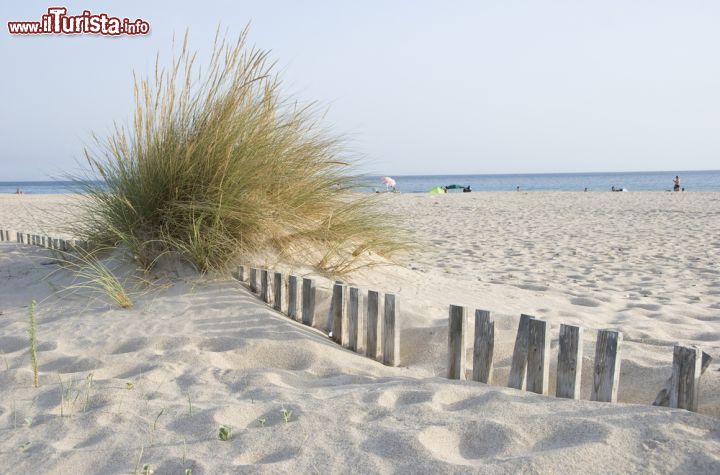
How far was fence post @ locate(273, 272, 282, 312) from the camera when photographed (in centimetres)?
371

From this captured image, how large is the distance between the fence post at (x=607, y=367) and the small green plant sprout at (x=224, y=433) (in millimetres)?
1425

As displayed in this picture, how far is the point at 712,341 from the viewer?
335cm

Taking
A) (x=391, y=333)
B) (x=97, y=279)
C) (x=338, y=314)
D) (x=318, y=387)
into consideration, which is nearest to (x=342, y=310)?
(x=338, y=314)

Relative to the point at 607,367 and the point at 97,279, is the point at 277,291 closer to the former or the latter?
the point at 97,279

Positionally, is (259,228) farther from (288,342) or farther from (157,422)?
(157,422)

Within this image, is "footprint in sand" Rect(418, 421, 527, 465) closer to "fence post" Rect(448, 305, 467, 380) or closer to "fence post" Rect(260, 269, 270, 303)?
"fence post" Rect(448, 305, 467, 380)

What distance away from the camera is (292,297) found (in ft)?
11.9

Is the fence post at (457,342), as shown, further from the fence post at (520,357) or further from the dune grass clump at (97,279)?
the dune grass clump at (97,279)

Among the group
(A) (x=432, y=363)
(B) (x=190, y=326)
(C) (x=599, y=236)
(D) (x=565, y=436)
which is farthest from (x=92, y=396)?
(C) (x=599, y=236)

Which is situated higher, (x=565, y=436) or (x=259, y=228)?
(x=259, y=228)

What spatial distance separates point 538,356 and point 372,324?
3.21 ft

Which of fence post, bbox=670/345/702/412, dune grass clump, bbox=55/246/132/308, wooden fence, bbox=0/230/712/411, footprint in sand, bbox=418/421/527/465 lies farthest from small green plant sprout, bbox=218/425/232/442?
dune grass clump, bbox=55/246/132/308

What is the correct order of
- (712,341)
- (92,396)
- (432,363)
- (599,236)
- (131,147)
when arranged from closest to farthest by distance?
(92,396)
(432,363)
(712,341)
(131,147)
(599,236)

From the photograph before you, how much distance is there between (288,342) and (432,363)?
78 centimetres
